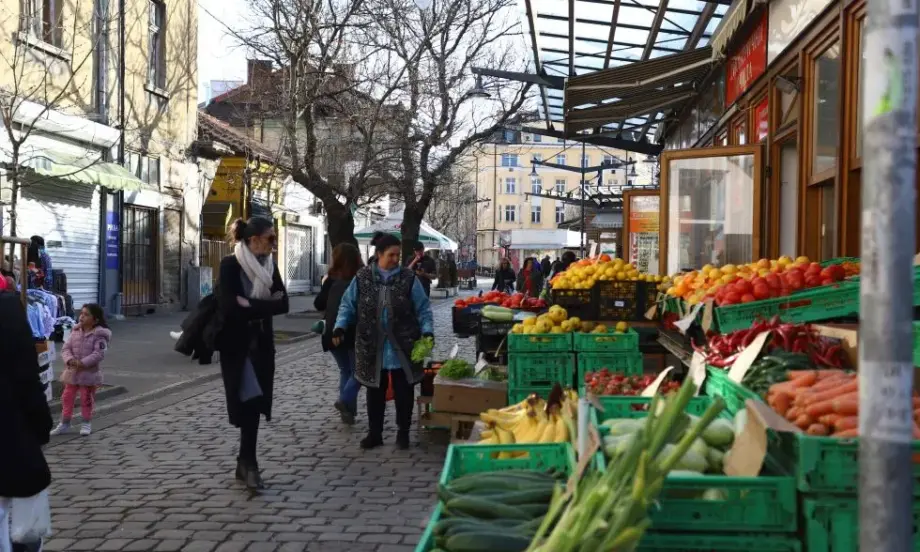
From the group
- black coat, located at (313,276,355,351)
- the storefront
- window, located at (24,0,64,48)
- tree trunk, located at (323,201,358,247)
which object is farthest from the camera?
tree trunk, located at (323,201,358,247)

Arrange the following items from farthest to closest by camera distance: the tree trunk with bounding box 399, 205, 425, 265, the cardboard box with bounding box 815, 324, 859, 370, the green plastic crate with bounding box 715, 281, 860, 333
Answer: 1. the tree trunk with bounding box 399, 205, 425, 265
2. the green plastic crate with bounding box 715, 281, 860, 333
3. the cardboard box with bounding box 815, 324, 859, 370

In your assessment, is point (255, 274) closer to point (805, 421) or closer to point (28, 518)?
point (28, 518)

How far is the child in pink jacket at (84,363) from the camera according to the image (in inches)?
335

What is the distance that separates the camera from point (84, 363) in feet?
27.7

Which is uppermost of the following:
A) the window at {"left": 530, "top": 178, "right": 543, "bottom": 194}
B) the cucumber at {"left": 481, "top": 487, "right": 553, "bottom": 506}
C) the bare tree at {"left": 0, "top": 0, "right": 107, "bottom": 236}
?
the window at {"left": 530, "top": 178, "right": 543, "bottom": 194}

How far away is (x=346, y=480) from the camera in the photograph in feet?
22.3

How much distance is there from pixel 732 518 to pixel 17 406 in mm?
2980

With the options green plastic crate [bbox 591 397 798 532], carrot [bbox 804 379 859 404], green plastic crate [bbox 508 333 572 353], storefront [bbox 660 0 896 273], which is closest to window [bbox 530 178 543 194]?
storefront [bbox 660 0 896 273]

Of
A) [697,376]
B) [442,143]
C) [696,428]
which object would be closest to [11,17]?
[442,143]

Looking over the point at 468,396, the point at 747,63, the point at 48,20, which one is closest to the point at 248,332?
the point at 468,396

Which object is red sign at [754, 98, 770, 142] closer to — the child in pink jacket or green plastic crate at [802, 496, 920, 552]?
the child in pink jacket

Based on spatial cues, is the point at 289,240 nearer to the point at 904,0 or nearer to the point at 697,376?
the point at 697,376

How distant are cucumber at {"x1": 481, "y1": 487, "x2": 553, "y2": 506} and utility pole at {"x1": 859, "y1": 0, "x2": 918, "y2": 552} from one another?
1463 mm

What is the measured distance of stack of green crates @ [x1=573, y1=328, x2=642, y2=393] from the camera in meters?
7.78
